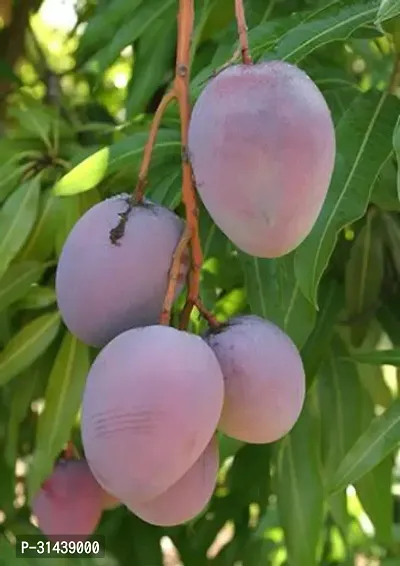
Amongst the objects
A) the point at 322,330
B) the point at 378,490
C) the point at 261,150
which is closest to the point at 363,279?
the point at 322,330

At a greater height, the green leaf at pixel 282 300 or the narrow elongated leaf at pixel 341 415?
the green leaf at pixel 282 300

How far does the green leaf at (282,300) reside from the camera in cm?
64

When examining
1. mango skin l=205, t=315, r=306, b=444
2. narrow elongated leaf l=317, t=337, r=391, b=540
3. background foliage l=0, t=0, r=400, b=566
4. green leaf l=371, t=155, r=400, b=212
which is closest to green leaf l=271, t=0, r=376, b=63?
background foliage l=0, t=0, r=400, b=566

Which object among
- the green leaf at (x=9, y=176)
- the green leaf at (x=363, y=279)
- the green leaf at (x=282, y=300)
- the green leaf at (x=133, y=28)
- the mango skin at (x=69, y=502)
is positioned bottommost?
the green leaf at (x=363, y=279)

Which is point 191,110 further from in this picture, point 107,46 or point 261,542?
point 261,542

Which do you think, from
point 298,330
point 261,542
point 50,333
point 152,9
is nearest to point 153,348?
point 298,330

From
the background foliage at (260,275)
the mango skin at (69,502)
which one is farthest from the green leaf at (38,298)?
the mango skin at (69,502)

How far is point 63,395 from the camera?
734 millimetres

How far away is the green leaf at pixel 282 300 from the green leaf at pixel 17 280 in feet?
0.64

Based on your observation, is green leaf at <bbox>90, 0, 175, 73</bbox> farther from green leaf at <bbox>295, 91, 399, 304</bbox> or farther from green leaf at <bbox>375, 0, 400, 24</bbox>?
green leaf at <bbox>375, 0, 400, 24</bbox>

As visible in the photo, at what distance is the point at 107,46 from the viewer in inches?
32.3

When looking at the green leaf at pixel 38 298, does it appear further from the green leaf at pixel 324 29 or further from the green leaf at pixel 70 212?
the green leaf at pixel 324 29

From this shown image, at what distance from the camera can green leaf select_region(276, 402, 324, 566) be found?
76 cm

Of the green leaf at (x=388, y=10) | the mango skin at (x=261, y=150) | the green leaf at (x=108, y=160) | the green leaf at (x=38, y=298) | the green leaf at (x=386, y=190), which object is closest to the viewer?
the mango skin at (x=261, y=150)
